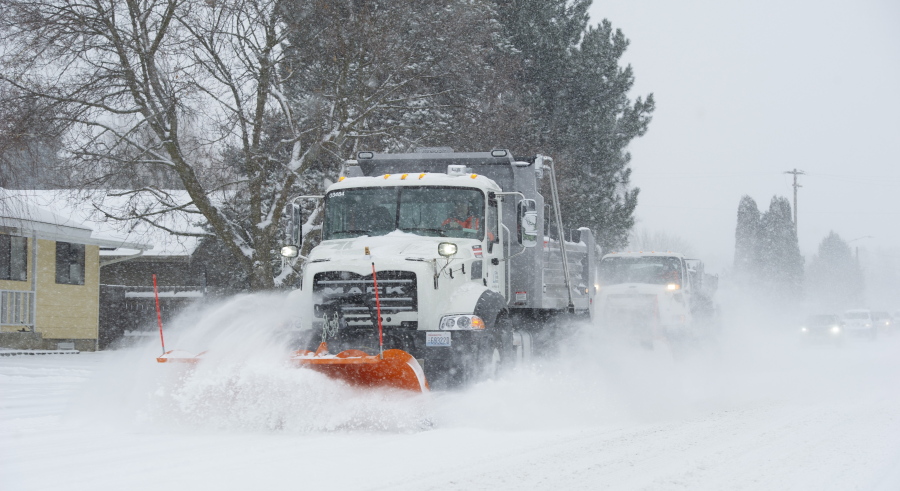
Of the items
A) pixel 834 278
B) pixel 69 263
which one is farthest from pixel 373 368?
pixel 834 278

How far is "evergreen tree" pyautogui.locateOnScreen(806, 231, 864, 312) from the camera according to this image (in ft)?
378

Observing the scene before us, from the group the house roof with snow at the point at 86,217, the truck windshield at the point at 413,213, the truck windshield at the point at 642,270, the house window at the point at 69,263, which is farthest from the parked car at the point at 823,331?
the truck windshield at the point at 413,213

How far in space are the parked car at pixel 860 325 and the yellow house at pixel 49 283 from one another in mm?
30164

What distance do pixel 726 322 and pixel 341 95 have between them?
1339 cm

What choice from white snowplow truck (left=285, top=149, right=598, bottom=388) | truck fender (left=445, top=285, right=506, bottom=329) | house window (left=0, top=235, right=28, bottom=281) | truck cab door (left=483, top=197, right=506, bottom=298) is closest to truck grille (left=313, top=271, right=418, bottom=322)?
white snowplow truck (left=285, top=149, right=598, bottom=388)

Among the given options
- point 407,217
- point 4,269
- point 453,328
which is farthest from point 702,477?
point 4,269

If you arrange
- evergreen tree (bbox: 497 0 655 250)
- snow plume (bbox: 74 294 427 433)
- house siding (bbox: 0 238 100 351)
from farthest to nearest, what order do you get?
evergreen tree (bbox: 497 0 655 250)
house siding (bbox: 0 238 100 351)
snow plume (bbox: 74 294 427 433)

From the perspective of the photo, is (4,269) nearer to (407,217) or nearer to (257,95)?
(257,95)

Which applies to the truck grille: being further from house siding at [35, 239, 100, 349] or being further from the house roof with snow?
house siding at [35, 239, 100, 349]

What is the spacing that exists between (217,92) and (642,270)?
10.2 meters

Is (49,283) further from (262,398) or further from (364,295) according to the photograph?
(262,398)

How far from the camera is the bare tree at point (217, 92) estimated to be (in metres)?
17.7

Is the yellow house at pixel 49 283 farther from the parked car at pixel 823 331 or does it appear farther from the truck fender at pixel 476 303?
the parked car at pixel 823 331

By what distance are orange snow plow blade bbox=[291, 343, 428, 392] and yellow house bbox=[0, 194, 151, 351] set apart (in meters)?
13.5
